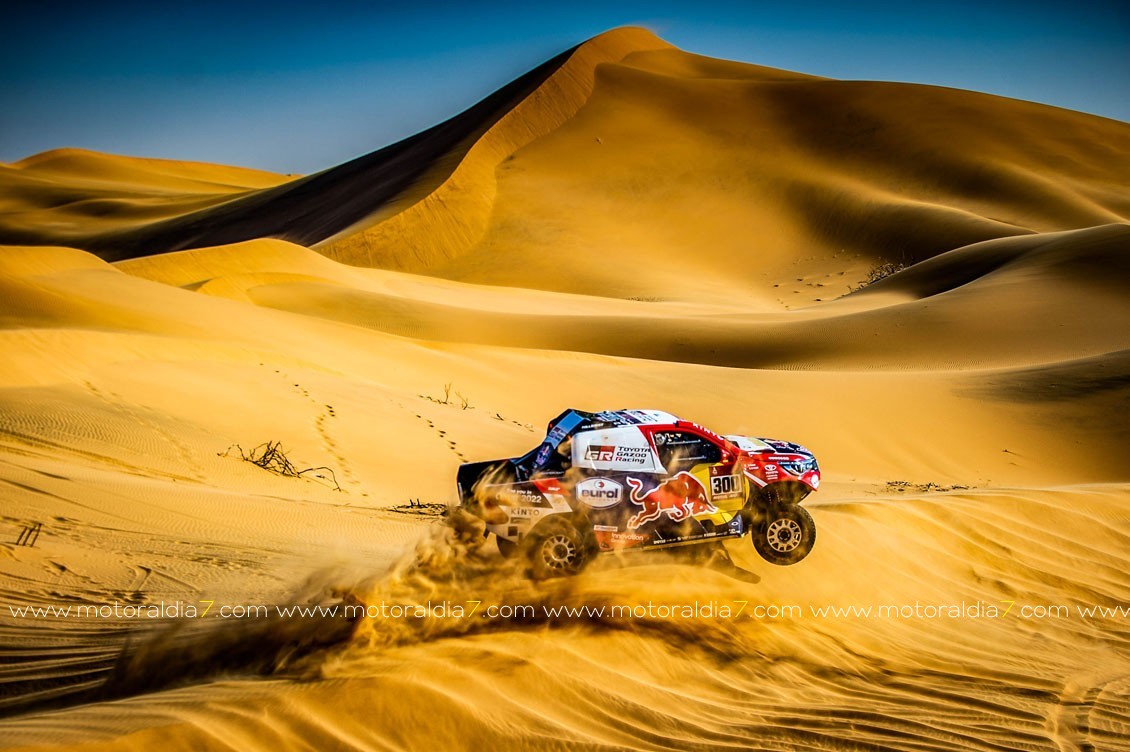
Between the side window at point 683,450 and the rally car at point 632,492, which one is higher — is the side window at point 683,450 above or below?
above

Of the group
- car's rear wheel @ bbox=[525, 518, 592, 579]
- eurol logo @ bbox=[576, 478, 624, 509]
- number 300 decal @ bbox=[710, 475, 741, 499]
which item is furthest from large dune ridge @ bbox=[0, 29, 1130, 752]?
number 300 decal @ bbox=[710, 475, 741, 499]

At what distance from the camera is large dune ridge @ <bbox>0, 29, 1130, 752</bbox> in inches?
222

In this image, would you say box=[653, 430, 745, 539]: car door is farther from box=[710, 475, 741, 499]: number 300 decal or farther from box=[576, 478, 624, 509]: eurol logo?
box=[576, 478, 624, 509]: eurol logo

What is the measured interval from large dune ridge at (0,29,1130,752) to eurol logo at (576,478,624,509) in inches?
21.5

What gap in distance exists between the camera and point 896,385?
20188mm

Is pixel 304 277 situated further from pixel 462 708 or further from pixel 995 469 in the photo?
pixel 462 708

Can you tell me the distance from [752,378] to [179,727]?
17.4 metres

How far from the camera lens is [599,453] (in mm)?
7406

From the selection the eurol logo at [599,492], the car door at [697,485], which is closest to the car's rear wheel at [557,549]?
the eurol logo at [599,492]

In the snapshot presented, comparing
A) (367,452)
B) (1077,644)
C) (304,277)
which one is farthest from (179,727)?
(304,277)

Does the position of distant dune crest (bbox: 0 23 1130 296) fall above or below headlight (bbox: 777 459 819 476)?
above

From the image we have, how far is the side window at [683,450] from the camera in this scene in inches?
296

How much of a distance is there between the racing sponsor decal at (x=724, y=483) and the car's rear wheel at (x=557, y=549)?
3.69 feet

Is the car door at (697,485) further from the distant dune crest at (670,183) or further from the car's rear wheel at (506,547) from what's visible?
the distant dune crest at (670,183)
